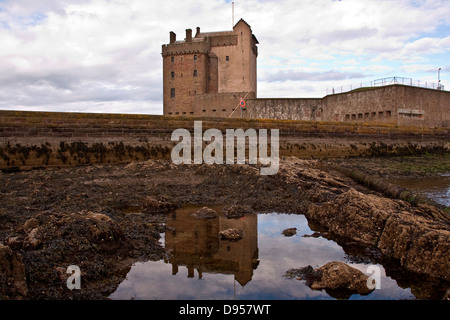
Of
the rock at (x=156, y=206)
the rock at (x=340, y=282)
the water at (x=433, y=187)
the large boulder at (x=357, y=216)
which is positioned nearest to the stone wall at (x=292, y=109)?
the water at (x=433, y=187)

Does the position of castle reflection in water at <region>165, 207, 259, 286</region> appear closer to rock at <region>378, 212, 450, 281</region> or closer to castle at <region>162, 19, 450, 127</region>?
rock at <region>378, 212, 450, 281</region>

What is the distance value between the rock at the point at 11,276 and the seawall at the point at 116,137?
37.1 feet

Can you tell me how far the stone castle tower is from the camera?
46.8 meters

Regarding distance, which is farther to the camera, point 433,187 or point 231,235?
point 433,187

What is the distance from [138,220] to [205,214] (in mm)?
1296

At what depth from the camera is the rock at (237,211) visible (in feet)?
24.1

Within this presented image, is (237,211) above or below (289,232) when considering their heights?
above

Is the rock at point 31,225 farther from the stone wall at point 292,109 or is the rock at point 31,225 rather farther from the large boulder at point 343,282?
the stone wall at point 292,109

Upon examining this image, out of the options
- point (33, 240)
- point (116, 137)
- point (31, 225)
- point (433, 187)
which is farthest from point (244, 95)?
point (33, 240)

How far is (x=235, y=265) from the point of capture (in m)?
4.84

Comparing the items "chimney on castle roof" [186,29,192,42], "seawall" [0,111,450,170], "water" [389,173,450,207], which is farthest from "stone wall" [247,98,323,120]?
"water" [389,173,450,207]

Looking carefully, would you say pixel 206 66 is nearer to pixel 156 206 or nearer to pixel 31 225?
pixel 156 206

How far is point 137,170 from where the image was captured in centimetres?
1315
